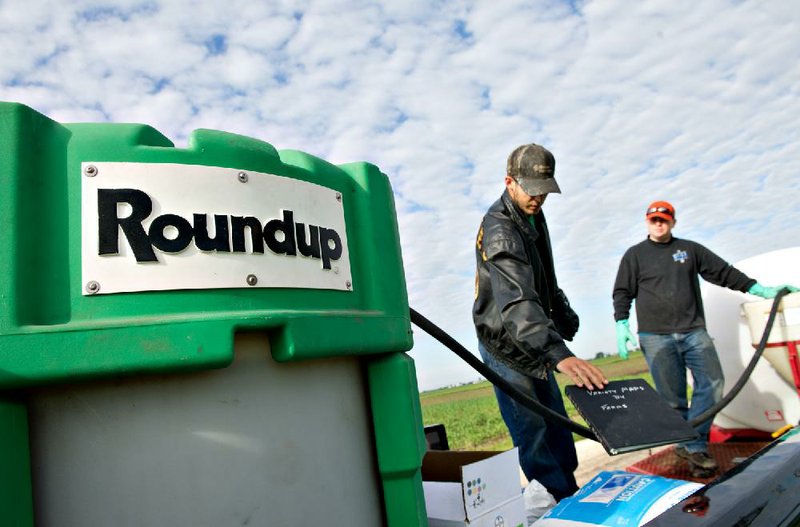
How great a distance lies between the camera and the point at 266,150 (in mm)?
1052

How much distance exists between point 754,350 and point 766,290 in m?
0.46

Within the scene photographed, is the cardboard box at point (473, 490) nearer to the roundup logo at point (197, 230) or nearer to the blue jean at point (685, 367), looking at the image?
the roundup logo at point (197, 230)

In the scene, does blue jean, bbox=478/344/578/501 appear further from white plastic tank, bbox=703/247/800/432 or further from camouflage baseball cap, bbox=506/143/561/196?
white plastic tank, bbox=703/247/800/432

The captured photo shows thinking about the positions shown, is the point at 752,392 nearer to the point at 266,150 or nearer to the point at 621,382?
the point at 621,382

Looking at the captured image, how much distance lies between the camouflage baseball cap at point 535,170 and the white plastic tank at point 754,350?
244 cm

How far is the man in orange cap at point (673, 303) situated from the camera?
4.14 meters

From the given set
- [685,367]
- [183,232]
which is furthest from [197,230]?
[685,367]

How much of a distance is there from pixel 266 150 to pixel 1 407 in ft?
1.82

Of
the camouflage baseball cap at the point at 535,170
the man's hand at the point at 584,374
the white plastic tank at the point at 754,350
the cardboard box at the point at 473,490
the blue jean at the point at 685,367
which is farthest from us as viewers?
the white plastic tank at the point at 754,350

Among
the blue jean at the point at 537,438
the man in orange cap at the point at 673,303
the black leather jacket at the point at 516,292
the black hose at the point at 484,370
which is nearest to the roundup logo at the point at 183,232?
the black hose at the point at 484,370

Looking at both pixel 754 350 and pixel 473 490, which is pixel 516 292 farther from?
pixel 754 350

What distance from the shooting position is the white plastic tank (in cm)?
423

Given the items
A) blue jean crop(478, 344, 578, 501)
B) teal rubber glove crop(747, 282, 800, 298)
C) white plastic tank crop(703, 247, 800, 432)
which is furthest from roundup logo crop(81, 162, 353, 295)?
teal rubber glove crop(747, 282, 800, 298)

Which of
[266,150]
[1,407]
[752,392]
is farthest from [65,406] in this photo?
[752,392]
